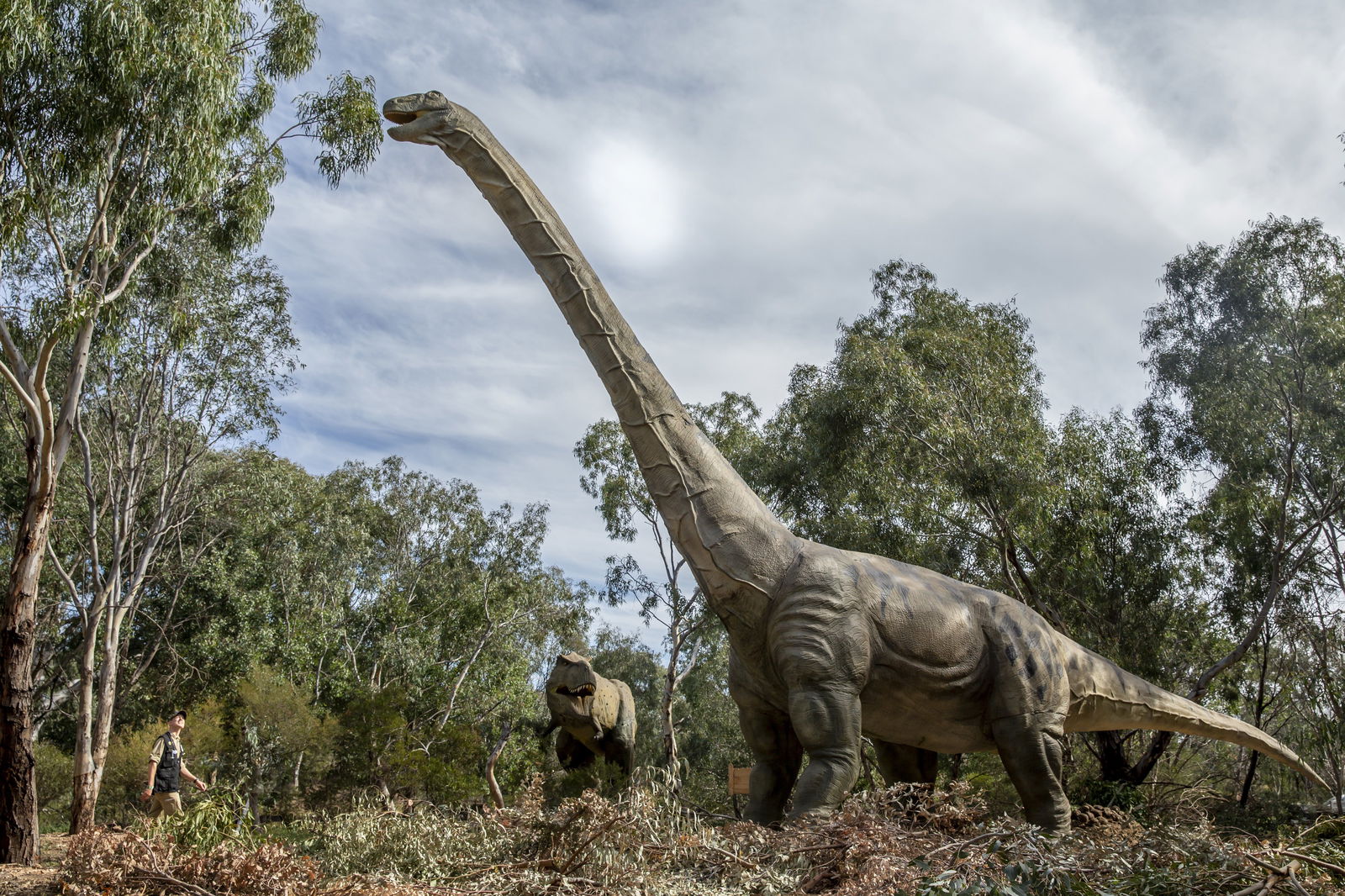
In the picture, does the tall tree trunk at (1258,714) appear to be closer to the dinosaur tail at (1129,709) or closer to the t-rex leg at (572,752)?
the dinosaur tail at (1129,709)

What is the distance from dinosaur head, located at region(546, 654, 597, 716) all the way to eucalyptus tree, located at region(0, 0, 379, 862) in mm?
5271

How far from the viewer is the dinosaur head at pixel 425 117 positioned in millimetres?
5125

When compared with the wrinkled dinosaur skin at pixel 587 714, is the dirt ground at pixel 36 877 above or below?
below

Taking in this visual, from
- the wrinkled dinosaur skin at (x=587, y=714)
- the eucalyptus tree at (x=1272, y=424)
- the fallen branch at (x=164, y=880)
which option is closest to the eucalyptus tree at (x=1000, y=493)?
the eucalyptus tree at (x=1272, y=424)

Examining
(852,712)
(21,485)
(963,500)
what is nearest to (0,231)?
(852,712)

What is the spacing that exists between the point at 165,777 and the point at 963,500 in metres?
11.3

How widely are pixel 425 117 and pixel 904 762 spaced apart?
4.75 metres

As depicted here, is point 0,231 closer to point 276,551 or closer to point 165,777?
point 165,777

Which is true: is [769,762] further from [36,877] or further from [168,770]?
[168,770]

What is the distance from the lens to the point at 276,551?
24125 millimetres

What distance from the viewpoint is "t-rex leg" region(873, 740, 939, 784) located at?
20.6 feet

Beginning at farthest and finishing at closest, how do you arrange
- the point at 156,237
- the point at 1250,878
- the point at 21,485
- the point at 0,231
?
the point at 21,485 → the point at 156,237 → the point at 0,231 → the point at 1250,878

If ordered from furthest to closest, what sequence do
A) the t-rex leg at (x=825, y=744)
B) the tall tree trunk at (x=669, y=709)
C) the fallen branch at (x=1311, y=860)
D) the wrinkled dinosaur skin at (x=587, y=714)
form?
the tall tree trunk at (x=669, y=709)
the wrinkled dinosaur skin at (x=587, y=714)
the t-rex leg at (x=825, y=744)
the fallen branch at (x=1311, y=860)

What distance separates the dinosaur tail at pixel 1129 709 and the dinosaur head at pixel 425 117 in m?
4.86
